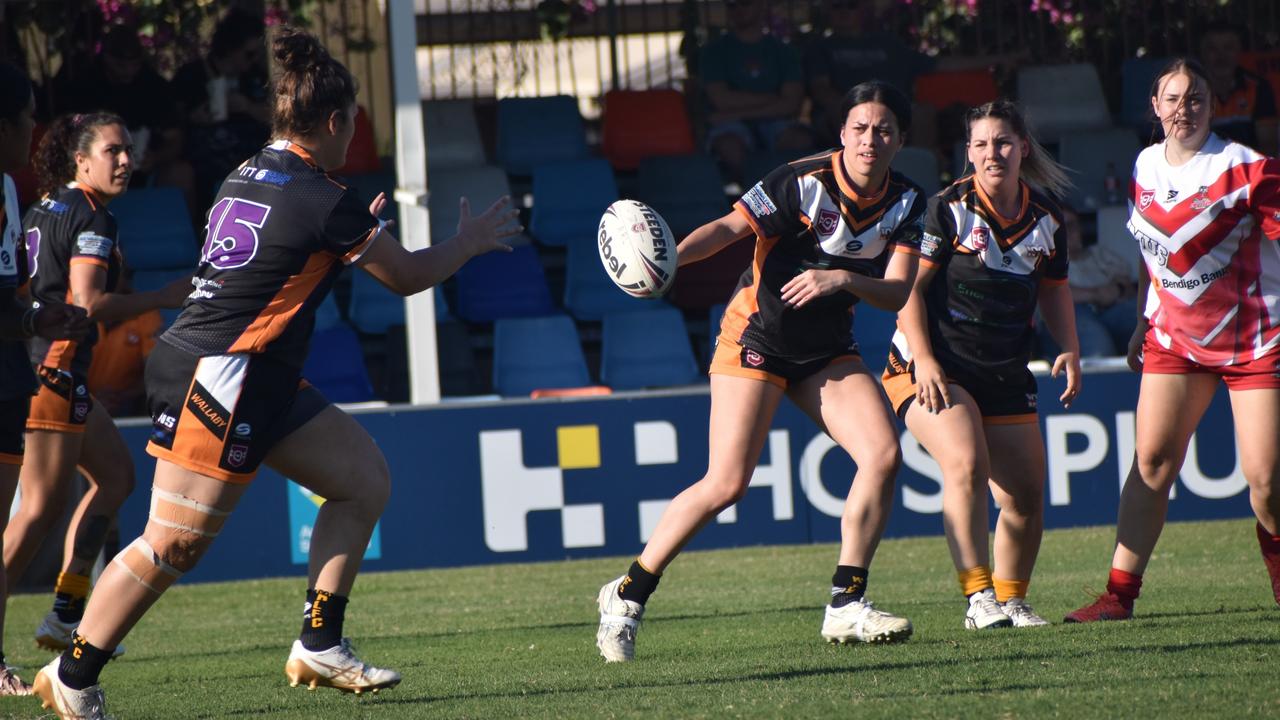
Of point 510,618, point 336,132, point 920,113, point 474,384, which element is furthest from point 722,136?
point 336,132

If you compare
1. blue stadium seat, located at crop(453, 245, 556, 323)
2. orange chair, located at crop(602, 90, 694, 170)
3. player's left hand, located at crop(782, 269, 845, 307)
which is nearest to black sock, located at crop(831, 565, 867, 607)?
player's left hand, located at crop(782, 269, 845, 307)

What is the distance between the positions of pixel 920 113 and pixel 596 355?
3445mm

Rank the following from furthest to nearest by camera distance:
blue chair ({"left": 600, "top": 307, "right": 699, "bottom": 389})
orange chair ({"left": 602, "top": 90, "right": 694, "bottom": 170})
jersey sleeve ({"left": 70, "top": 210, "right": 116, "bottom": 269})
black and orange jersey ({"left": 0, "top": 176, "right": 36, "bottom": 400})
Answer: orange chair ({"left": 602, "top": 90, "right": 694, "bottom": 170}) < blue chair ({"left": 600, "top": 307, "right": 699, "bottom": 389}) < jersey sleeve ({"left": 70, "top": 210, "right": 116, "bottom": 269}) < black and orange jersey ({"left": 0, "top": 176, "right": 36, "bottom": 400})

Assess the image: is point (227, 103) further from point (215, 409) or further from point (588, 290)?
point (215, 409)

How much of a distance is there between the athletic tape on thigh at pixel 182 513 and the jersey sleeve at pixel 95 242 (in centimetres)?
187

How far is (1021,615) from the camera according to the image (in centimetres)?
591

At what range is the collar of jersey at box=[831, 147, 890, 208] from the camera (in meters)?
5.55

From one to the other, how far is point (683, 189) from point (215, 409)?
844 cm

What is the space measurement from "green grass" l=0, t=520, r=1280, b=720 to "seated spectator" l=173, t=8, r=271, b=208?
12.9 ft

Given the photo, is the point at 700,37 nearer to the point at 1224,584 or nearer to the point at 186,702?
the point at 1224,584

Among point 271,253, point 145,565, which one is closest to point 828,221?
point 271,253

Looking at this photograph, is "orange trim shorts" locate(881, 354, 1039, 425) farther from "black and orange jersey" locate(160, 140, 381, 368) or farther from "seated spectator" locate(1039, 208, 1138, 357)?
"seated spectator" locate(1039, 208, 1138, 357)

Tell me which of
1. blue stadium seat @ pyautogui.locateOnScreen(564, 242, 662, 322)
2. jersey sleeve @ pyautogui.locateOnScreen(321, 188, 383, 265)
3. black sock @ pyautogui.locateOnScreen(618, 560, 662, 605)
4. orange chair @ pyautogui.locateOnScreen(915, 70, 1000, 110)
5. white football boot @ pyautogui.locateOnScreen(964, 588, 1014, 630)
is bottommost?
white football boot @ pyautogui.locateOnScreen(964, 588, 1014, 630)

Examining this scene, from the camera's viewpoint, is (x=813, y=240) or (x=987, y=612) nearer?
(x=813, y=240)
